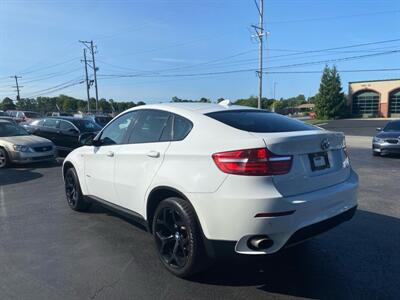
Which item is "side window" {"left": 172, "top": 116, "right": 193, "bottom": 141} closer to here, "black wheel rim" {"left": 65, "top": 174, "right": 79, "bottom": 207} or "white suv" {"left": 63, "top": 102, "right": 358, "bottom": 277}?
"white suv" {"left": 63, "top": 102, "right": 358, "bottom": 277}

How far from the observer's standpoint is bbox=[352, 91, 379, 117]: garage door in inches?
2542

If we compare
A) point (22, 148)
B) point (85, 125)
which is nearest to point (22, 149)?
point (22, 148)

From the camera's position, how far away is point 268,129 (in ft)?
11.8

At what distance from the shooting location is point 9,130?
12516mm

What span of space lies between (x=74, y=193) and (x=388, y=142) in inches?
473

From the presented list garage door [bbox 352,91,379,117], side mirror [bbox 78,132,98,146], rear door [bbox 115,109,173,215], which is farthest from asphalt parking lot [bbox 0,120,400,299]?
garage door [bbox 352,91,379,117]

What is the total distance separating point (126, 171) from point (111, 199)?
2.09 feet

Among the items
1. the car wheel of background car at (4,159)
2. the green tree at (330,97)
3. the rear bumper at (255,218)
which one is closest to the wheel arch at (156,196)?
the rear bumper at (255,218)

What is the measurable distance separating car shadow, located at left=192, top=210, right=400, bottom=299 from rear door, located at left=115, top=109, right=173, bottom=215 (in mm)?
1160

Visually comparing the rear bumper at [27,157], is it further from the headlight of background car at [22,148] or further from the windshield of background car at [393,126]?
the windshield of background car at [393,126]

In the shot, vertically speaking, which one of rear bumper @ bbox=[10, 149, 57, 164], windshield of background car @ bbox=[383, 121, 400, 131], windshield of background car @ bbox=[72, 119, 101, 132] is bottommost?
rear bumper @ bbox=[10, 149, 57, 164]

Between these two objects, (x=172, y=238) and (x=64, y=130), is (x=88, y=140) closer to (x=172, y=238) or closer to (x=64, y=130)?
(x=172, y=238)

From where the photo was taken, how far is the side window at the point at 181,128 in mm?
3705

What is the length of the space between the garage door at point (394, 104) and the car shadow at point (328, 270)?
66.0 m
